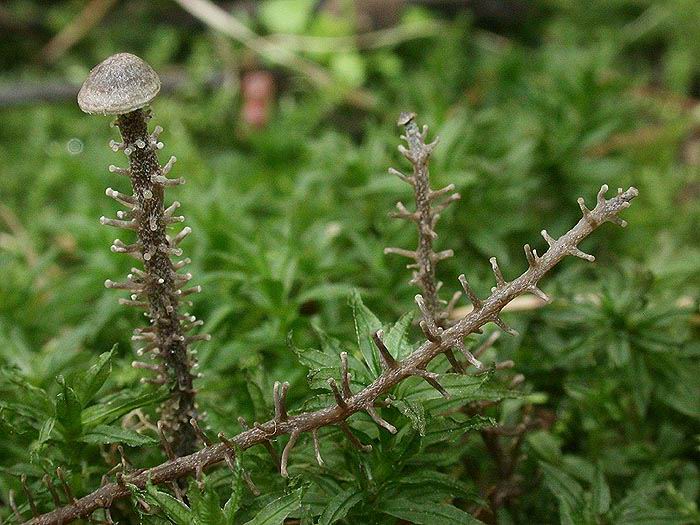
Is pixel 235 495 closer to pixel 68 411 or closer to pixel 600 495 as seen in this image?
pixel 68 411

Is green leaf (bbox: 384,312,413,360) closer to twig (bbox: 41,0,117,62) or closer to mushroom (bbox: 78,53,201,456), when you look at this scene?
mushroom (bbox: 78,53,201,456)

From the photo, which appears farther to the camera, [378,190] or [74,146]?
[74,146]

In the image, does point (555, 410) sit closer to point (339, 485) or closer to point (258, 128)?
point (339, 485)

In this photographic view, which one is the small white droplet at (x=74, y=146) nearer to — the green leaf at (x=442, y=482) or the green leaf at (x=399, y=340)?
the green leaf at (x=399, y=340)

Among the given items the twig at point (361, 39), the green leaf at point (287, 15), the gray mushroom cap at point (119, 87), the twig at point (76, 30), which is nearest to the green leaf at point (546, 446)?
the gray mushroom cap at point (119, 87)

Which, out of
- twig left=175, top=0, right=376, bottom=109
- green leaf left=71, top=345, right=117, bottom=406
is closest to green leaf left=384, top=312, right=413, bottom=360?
green leaf left=71, top=345, right=117, bottom=406

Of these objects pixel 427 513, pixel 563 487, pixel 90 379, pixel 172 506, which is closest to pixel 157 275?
pixel 90 379
